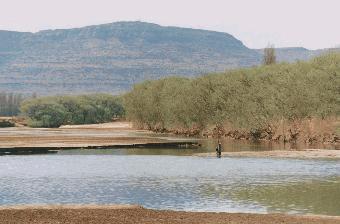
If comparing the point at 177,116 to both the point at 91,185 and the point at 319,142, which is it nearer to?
the point at 319,142

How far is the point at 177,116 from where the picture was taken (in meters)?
152

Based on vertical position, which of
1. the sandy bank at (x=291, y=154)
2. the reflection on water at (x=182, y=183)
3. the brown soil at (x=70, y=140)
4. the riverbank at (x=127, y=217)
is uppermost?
the riverbank at (x=127, y=217)

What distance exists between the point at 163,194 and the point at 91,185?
26.3 ft

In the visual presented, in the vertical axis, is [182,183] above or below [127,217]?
below

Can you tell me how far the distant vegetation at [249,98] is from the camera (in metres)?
107

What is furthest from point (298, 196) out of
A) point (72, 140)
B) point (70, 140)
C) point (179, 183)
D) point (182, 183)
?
point (70, 140)

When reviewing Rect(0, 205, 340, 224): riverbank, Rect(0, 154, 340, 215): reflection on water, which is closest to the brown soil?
Rect(0, 154, 340, 215): reflection on water

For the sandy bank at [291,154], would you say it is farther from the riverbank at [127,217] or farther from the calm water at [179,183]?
the riverbank at [127,217]

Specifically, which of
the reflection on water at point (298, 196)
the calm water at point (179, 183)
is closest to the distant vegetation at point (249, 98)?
the calm water at point (179, 183)

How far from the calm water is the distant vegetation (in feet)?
123

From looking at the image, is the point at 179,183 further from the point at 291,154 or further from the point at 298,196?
the point at 291,154

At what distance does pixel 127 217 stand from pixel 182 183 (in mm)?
19416

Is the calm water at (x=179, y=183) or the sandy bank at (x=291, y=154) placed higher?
the calm water at (x=179, y=183)

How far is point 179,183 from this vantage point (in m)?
49.5
